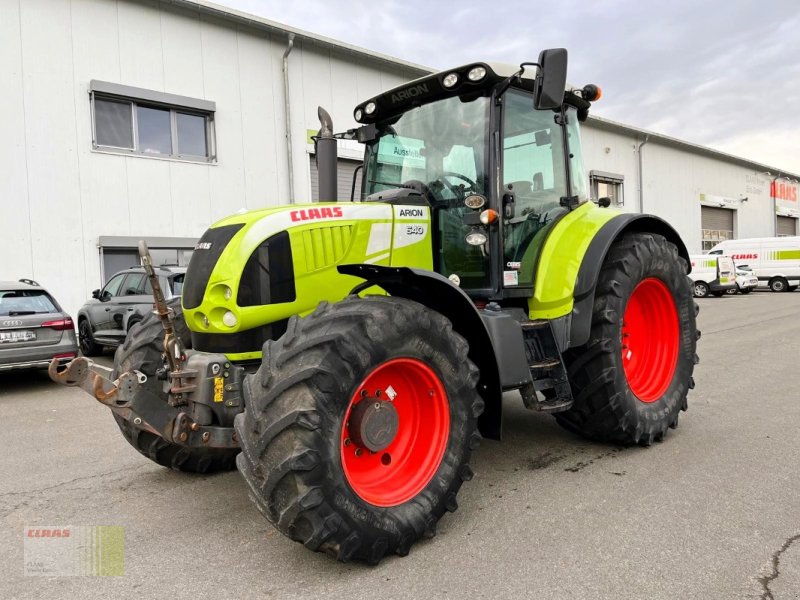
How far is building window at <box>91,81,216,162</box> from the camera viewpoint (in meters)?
11.6

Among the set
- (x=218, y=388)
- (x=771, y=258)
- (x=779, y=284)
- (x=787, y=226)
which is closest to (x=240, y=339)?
(x=218, y=388)

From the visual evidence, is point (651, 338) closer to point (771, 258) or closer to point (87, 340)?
point (87, 340)

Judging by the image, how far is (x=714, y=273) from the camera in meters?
23.4

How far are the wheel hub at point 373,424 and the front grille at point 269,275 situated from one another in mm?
747

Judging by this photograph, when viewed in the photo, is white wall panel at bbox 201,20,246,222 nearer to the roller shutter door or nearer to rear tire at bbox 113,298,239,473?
rear tire at bbox 113,298,239,473

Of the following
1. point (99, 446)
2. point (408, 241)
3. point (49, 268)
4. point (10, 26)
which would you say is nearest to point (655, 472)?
point (408, 241)

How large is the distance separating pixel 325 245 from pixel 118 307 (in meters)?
7.56

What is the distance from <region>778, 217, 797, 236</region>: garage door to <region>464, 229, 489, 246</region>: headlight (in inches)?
1700

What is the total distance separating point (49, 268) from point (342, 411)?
10.4 meters

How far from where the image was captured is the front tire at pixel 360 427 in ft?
8.34

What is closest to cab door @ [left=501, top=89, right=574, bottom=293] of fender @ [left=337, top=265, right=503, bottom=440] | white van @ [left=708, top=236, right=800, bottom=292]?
fender @ [left=337, top=265, right=503, bottom=440]

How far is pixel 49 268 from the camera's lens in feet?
36.2

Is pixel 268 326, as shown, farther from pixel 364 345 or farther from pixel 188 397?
pixel 364 345

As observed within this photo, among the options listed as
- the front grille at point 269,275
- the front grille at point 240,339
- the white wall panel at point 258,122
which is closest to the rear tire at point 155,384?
Answer: the front grille at point 240,339
